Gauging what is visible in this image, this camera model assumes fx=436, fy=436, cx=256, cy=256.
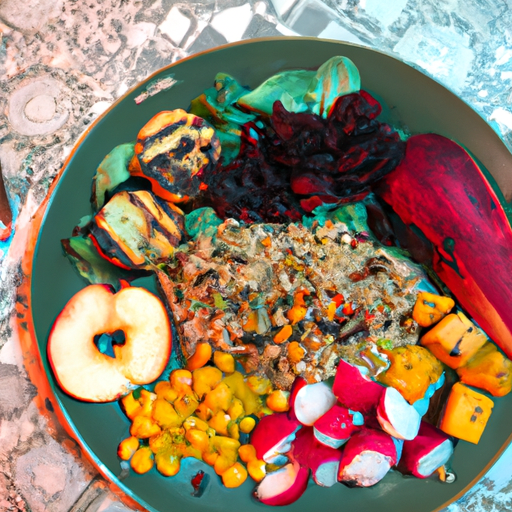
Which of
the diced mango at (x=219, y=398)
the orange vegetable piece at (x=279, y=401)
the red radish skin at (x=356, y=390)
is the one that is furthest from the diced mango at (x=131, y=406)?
the red radish skin at (x=356, y=390)

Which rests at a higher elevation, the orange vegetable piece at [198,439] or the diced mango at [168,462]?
the orange vegetable piece at [198,439]

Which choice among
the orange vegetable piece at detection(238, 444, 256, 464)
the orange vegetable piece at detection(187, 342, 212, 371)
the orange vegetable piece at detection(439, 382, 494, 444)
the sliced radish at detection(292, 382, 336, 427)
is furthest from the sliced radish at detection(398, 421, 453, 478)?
the orange vegetable piece at detection(187, 342, 212, 371)

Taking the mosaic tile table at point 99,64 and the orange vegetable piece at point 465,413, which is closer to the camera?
the orange vegetable piece at point 465,413

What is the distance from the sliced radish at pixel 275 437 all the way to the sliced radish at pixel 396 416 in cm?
14

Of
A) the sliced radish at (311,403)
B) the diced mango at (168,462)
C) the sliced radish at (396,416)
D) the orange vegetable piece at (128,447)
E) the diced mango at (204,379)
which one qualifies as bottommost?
the orange vegetable piece at (128,447)

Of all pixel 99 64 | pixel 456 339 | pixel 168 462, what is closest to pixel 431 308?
pixel 456 339

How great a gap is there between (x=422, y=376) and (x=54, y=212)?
68cm

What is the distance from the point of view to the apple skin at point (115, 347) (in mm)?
721

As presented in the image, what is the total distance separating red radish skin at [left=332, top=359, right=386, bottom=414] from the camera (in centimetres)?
69

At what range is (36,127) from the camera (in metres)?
0.89

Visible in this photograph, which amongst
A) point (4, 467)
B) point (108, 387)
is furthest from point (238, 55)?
point (4, 467)

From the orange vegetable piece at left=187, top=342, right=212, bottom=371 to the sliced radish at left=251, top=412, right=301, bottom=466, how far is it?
0.47ft

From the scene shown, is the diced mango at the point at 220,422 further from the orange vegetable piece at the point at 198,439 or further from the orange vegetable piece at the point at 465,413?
the orange vegetable piece at the point at 465,413

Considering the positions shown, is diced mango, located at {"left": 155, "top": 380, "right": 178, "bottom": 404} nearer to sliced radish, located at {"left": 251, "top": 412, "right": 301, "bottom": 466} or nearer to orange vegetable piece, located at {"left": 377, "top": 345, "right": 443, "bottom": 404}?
sliced radish, located at {"left": 251, "top": 412, "right": 301, "bottom": 466}
